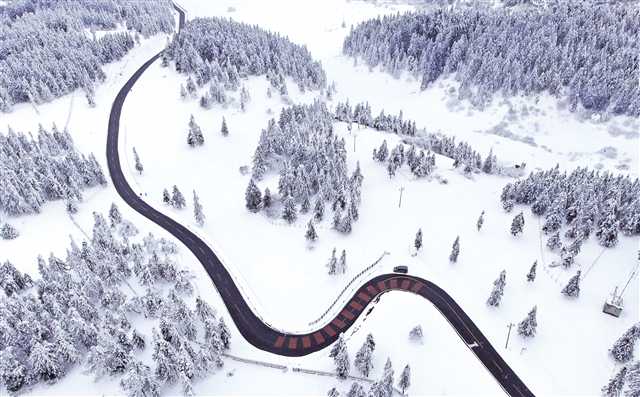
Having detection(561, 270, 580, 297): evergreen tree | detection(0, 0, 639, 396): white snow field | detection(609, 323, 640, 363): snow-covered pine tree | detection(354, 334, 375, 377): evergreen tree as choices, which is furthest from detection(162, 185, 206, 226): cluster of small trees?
detection(609, 323, 640, 363): snow-covered pine tree

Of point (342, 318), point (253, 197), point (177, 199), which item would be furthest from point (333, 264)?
point (177, 199)

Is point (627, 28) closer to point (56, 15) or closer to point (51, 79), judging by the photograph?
point (51, 79)

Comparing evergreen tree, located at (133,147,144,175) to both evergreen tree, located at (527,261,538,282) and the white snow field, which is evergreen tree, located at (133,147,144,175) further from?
evergreen tree, located at (527,261,538,282)

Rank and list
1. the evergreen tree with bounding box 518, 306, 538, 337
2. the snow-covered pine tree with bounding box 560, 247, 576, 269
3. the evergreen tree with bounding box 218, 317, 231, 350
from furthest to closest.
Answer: the snow-covered pine tree with bounding box 560, 247, 576, 269 < the evergreen tree with bounding box 518, 306, 538, 337 < the evergreen tree with bounding box 218, 317, 231, 350

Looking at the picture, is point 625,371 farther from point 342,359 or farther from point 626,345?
point 342,359

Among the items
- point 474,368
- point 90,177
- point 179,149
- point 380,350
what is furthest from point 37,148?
point 474,368

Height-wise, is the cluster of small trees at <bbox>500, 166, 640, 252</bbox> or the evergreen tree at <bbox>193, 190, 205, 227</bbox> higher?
the cluster of small trees at <bbox>500, 166, 640, 252</bbox>
